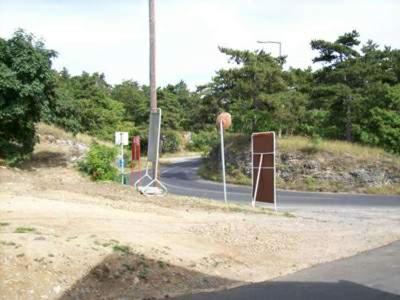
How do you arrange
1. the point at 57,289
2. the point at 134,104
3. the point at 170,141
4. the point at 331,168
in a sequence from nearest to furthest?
the point at 57,289 → the point at 331,168 → the point at 170,141 → the point at 134,104

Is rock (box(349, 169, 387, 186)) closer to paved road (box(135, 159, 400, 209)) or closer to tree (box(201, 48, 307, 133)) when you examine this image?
paved road (box(135, 159, 400, 209))

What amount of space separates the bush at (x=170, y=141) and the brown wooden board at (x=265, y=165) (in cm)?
6361

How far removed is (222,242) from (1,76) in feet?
51.9

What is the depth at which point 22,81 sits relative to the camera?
83.6 feet

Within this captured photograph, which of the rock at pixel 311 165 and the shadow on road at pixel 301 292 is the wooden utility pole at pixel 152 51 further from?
the rock at pixel 311 165

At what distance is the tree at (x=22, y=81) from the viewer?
2512 centimetres

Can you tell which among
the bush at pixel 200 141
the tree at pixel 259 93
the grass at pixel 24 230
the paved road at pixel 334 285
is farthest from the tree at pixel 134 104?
the paved road at pixel 334 285

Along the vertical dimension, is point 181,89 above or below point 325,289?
above

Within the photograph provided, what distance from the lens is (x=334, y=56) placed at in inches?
1874

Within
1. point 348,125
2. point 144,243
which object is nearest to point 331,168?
point 348,125

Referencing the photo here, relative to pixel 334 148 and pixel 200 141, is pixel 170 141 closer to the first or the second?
pixel 200 141

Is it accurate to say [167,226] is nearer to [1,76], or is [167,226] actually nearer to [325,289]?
[325,289]

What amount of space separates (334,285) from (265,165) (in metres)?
11.7

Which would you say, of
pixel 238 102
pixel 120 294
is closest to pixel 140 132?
pixel 238 102
